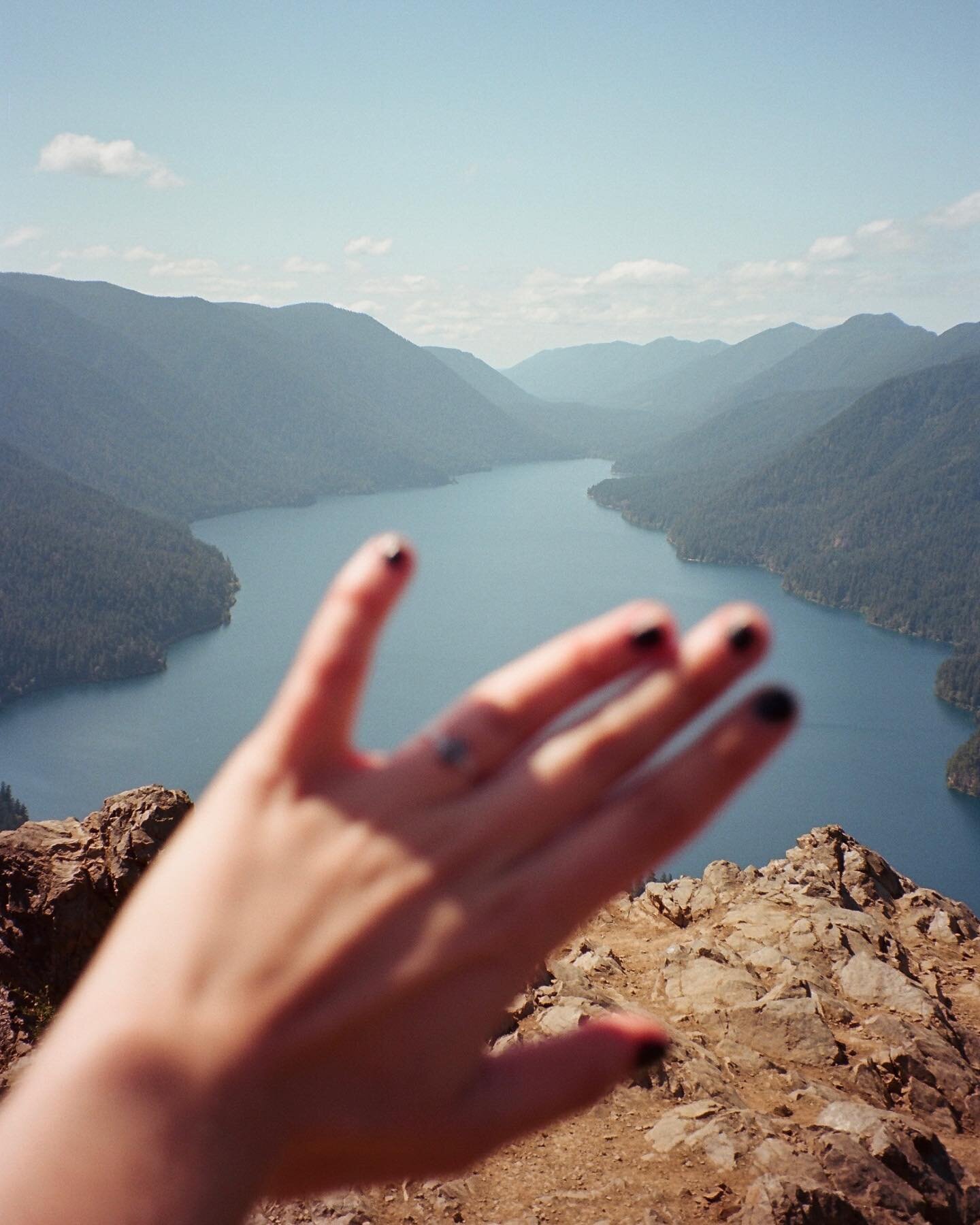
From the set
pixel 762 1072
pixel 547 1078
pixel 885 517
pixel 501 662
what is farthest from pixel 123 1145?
pixel 885 517

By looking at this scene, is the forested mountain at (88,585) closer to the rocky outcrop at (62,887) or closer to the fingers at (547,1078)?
the rocky outcrop at (62,887)

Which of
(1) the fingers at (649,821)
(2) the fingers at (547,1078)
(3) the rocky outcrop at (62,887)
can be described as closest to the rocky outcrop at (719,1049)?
(3) the rocky outcrop at (62,887)

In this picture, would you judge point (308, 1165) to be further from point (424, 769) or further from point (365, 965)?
point (424, 769)

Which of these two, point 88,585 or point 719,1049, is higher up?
point 719,1049

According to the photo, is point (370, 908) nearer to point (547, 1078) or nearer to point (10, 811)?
point (547, 1078)

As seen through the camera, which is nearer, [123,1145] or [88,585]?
[123,1145]

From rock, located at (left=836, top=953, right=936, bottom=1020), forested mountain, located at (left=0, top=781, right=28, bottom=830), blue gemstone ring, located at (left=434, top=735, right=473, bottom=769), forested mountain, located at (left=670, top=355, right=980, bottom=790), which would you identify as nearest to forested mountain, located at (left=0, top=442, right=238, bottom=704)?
forested mountain, located at (left=0, top=781, right=28, bottom=830)

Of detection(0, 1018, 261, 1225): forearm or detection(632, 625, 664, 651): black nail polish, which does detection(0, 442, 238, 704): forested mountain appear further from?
detection(632, 625, 664, 651): black nail polish
